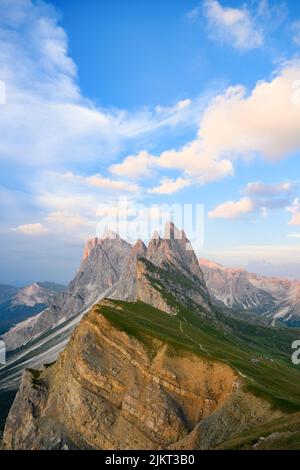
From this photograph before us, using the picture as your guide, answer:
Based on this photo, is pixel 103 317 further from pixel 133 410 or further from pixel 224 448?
pixel 224 448

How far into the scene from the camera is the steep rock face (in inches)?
2608

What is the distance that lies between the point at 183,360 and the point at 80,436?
26312 mm

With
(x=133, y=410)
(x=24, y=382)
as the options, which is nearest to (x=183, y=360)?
(x=133, y=410)

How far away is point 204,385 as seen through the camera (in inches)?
3022

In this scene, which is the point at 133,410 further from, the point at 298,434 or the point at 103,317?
the point at 298,434

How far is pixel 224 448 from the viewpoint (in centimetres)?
4538

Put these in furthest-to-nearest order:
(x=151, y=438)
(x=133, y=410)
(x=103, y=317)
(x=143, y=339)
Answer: (x=103, y=317), (x=143, y=339), (x=133, y=410), (x=151, y=438)

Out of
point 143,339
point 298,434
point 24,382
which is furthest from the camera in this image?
point 24,382

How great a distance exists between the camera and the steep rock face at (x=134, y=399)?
2608 inches

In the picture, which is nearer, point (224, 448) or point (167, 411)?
point (224, 448)

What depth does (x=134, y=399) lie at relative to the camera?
7919 cm

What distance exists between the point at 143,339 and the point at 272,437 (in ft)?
153
